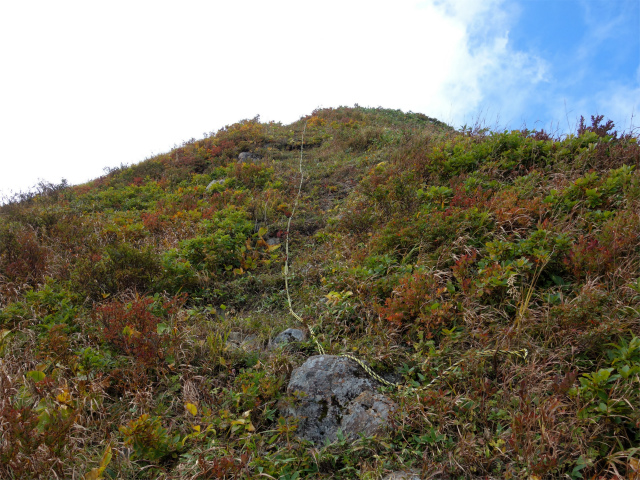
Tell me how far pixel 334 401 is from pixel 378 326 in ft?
3.12

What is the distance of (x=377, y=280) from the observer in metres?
4.18

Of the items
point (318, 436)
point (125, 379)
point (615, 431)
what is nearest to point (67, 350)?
point (125, 379)

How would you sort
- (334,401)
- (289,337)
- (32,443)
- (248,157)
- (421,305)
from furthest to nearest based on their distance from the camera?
(248,157), (289,337), (421,305), (334,401), (32,443)

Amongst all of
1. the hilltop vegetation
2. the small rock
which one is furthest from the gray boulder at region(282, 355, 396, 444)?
the small rock

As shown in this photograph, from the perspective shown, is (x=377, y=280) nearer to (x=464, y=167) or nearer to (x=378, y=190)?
(x=378, y=190)

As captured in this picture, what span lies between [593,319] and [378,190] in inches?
151

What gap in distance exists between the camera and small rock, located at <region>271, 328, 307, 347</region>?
401 centimetres

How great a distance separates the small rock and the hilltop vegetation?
146 millimetres

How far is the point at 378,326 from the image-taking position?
144 inches

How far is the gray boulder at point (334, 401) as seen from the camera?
283 centimetres

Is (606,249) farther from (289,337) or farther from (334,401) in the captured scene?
(289,337)

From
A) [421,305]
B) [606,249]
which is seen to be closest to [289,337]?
[421,305]

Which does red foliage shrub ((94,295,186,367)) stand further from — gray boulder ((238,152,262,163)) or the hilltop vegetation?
gray boulder ((238,152,262,163))

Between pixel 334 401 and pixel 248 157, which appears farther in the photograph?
pixel 248 157
